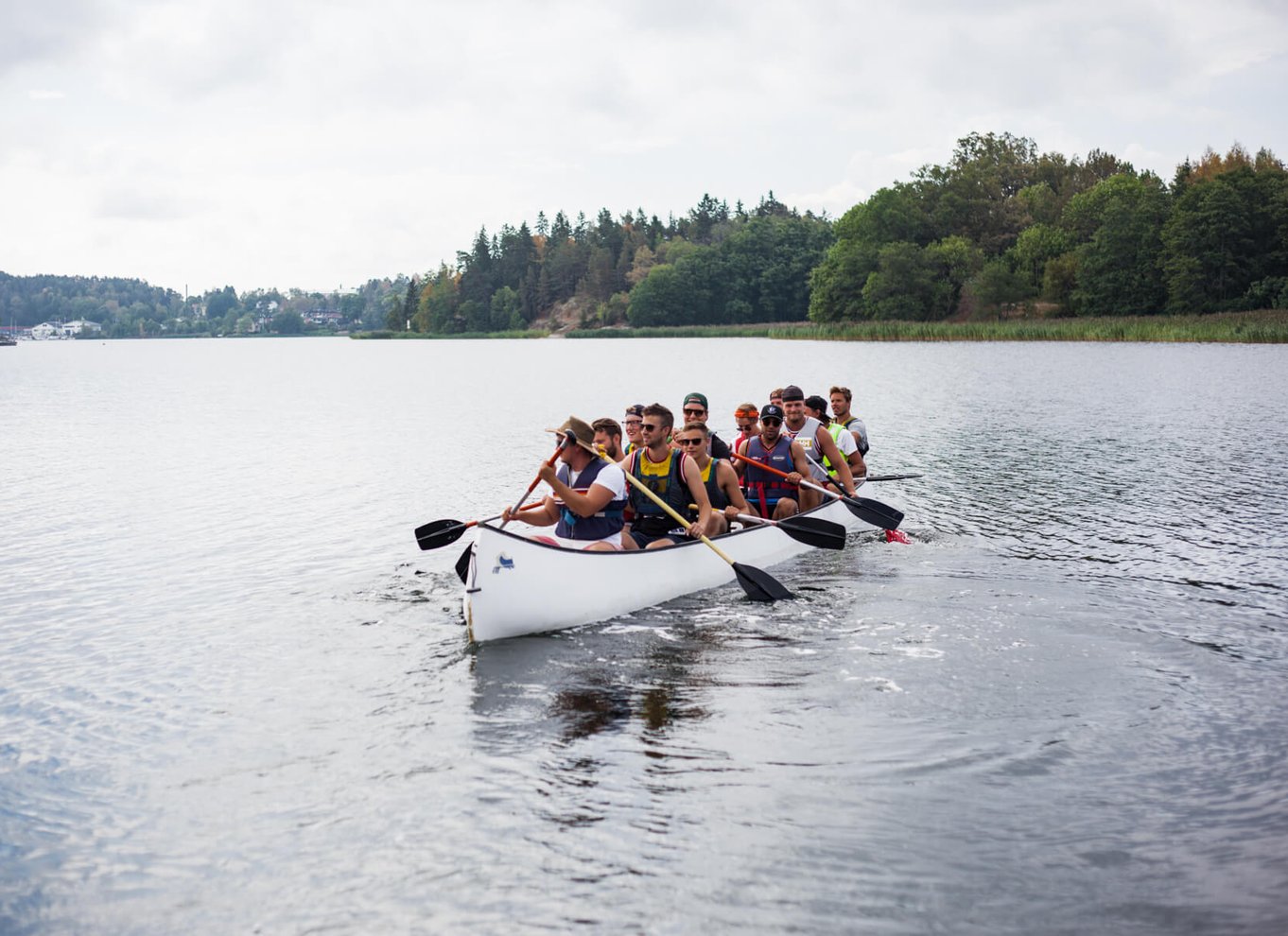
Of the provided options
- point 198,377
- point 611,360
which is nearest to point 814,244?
point 611,360

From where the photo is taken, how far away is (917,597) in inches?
384

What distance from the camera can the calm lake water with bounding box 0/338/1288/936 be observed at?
15.2ft

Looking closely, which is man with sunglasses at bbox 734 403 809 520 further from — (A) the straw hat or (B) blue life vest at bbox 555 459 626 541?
(A) the straw hat

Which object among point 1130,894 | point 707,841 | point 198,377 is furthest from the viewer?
point 198,377

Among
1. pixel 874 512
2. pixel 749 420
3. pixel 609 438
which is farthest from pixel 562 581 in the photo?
pixel 874 512

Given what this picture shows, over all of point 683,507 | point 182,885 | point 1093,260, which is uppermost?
point 1093,260

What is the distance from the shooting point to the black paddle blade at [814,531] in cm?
1073

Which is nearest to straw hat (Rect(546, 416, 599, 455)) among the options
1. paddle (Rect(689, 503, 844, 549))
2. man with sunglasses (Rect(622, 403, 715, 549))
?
man with sunglasses (Rect(622, 403, 715, 549))

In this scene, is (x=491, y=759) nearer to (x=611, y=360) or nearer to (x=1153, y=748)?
(x=1153, y=748)

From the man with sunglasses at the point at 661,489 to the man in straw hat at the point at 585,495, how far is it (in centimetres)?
24

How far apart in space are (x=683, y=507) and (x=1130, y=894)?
5.82 metres

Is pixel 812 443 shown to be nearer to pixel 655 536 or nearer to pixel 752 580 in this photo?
pixel 655 536

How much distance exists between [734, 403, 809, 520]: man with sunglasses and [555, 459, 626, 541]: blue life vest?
2996 mm

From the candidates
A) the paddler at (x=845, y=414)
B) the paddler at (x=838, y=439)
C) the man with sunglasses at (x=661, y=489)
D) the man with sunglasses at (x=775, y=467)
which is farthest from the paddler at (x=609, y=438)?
the paddler at (x=845, y=414)
